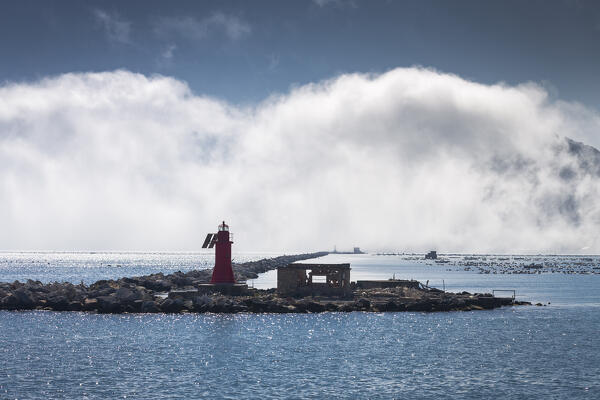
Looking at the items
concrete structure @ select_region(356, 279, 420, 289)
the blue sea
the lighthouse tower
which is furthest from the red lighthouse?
concrete structure @ select_region(356, 279, 420, 289)

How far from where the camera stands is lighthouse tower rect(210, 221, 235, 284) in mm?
62625

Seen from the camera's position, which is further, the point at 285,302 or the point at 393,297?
the point at 393,297

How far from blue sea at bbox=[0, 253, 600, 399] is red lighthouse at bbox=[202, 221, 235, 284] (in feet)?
24.9

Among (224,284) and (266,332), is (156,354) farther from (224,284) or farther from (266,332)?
(224,284)

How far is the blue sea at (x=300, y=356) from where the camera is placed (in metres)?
30.2

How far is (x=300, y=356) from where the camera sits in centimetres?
3828

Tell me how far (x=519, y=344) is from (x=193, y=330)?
24.3 metres

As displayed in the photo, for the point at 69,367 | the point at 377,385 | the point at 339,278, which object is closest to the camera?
the point at 377,385

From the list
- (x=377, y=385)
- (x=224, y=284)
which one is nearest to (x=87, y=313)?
(x=224, y=284)

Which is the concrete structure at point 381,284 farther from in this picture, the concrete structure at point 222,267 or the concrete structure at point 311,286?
the concrete structure at point 222,267

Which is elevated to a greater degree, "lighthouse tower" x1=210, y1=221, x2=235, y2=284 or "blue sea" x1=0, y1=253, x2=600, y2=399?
"lighthouse tower" x1=210, y1=221, x2=235, y2=284

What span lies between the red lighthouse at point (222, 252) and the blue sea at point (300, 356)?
7587 millimetres

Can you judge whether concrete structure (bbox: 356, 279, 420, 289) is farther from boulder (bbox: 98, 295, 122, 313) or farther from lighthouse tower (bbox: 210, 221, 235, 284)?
boulder (bbox: 98, 295, 122, 313)

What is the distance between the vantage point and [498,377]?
32938mm
